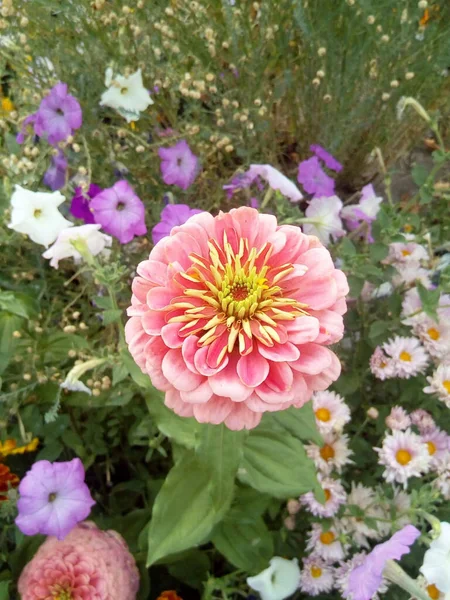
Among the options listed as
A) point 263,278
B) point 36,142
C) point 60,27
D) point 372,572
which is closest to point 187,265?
point 263,278

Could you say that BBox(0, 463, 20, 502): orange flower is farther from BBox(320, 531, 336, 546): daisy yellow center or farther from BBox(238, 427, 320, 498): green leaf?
BBox(320, 531, 336, 546): daisy yellow center

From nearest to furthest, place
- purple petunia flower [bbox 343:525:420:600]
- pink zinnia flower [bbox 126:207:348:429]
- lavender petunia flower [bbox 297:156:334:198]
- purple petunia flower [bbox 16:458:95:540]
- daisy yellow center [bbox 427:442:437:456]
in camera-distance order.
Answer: pink zinnia flower [bbox 126:207:348:429], purple petunia flower [bbox 343:525:420:600], purple petunia flower [bbox 16:458:95:540], daisy yellow center [bbox 427:442:437:456], lavender petunia flower [bbox 297:156:334:198]

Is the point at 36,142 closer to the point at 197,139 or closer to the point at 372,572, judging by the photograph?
the point at 197,139

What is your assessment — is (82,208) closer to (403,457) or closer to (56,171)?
(56,171)

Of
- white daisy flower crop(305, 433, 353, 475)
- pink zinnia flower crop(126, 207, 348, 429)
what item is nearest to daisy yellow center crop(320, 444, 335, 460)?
white daisy flower crop(305, 433, 353, 475)

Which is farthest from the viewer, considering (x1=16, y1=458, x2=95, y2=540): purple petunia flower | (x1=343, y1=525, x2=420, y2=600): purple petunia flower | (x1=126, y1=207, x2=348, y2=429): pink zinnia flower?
(x1=16, y1=458, x2=95, y2=540): purple petunia flower

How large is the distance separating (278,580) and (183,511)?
18cm

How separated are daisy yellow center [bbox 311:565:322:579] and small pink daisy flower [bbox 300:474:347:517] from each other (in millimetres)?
69

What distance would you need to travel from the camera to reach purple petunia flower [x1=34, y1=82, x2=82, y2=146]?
697mm

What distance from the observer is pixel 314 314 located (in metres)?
0.38

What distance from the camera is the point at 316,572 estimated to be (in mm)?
672

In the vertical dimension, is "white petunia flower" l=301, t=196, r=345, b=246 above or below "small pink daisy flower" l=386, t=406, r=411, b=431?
above

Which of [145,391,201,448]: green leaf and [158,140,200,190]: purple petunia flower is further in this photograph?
[158,140,200,190]: purple petunia flower

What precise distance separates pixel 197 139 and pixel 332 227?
255 mm
